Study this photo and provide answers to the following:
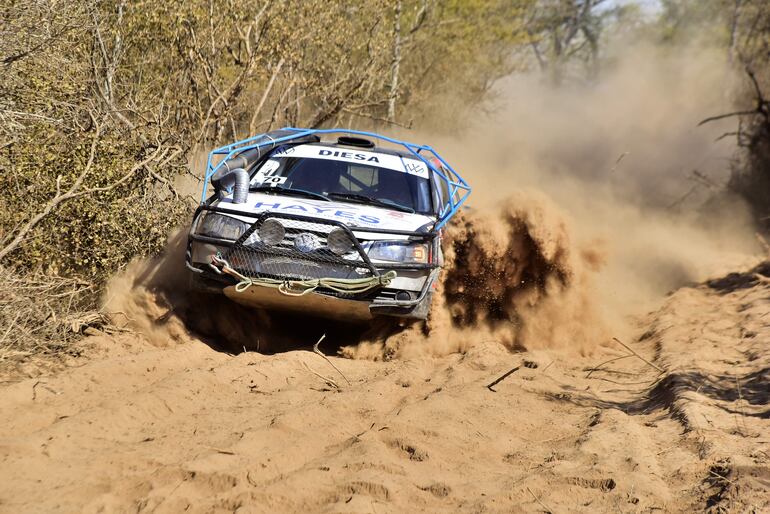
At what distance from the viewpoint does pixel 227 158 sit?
24.4 feet

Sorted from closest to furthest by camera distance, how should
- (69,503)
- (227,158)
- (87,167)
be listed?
1. (69,503)
2. (87,167)
3. (227,158)

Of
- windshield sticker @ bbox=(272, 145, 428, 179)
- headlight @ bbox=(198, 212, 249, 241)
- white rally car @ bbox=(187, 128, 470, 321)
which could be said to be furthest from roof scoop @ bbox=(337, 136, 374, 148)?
headlight @ bbox=(198, 212, 249, 241)

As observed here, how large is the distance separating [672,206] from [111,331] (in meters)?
12.7

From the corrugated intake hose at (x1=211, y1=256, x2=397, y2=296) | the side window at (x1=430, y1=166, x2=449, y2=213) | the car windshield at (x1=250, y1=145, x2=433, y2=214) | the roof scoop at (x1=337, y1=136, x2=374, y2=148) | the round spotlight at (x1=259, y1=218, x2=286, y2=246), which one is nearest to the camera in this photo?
the corrugated intake hose at (x1=211, y1=256, x2=397, y2=296)

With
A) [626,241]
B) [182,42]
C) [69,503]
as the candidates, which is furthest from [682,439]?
[626,241]

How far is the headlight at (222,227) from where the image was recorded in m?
6.52

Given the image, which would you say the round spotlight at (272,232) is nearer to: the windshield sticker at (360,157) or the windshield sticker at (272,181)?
the windshield sticker at (272,181)

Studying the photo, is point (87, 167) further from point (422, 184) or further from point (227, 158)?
point (422, 184)

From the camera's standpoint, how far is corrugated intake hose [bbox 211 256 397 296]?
625 centimetres

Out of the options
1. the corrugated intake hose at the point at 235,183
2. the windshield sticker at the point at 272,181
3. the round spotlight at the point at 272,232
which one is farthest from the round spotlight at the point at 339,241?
the windshield sticker at the point at 272,181

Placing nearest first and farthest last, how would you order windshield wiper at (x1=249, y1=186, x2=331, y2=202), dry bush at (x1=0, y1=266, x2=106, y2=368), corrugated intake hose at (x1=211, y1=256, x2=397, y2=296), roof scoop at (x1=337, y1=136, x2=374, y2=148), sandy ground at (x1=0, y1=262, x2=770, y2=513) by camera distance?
sandy ground at (x1=0, y1=262, x2=770, y2=513), dry bush at (x1=0, y1=266, x2=106, y2=368), corrugated intake hose at (x1=211, y1=256, x2=397, y2=296), windshield wiper at (x1=249, y1=186, x2=331, y2=202), roof scoop at (x1=337, y1=136, x2=374, y2=148)

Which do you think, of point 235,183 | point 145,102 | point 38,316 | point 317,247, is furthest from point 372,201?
point 145,102

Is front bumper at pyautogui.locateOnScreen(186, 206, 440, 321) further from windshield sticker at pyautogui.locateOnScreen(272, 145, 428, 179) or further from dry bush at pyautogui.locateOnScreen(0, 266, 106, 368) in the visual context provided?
windshield sticker at pyautogui.locateOnScreen(272, 145, 428, 179)

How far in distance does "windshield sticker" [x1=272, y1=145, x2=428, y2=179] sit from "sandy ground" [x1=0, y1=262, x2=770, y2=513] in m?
1.92
